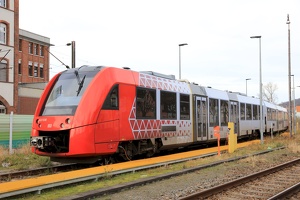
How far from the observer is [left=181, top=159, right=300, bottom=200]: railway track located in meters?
7.67

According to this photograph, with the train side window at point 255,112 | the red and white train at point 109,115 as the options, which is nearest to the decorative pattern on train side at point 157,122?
the red and white train at point 109,115

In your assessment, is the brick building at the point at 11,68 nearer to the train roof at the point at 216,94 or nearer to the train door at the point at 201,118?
the train roof at the point at 216,94

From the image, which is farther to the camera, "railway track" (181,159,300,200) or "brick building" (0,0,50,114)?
"brick building" (0,0,50,114)

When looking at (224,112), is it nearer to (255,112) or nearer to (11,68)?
(255,112)

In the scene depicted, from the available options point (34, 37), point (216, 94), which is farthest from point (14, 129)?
point (34, 37)

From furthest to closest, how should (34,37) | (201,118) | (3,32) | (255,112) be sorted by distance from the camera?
(34,37), (3,32), (255,112), (201,118)

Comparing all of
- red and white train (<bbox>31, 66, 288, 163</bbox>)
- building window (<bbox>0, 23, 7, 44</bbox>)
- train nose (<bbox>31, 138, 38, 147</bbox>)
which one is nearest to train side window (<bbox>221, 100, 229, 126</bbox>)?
red and white train (<bbox>31, 66, 288, 163</bbox>)

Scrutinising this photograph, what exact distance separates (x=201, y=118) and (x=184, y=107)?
6.26 feet

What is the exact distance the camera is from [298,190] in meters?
8.48

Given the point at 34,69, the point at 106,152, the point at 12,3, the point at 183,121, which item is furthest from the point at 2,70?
the point at 106,152

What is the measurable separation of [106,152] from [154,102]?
3462 mm

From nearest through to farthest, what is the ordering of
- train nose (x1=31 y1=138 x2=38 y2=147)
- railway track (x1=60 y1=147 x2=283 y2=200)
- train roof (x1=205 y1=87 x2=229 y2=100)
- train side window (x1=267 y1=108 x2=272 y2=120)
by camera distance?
railway track (x1=60 y1=147 x2=283 y2=200), train nose (x1=31 y1=138 x2=38 y2=147), train roof (x1=205 y1=87 x2=229 y2=100), train side window (x1=267 y1=108 x2=272 y2=120)

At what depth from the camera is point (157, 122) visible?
1383cm

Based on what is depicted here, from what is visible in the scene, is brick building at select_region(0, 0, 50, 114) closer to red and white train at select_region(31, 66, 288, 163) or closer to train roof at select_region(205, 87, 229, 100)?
train roof at select_region(205, 87, 229, 100)
